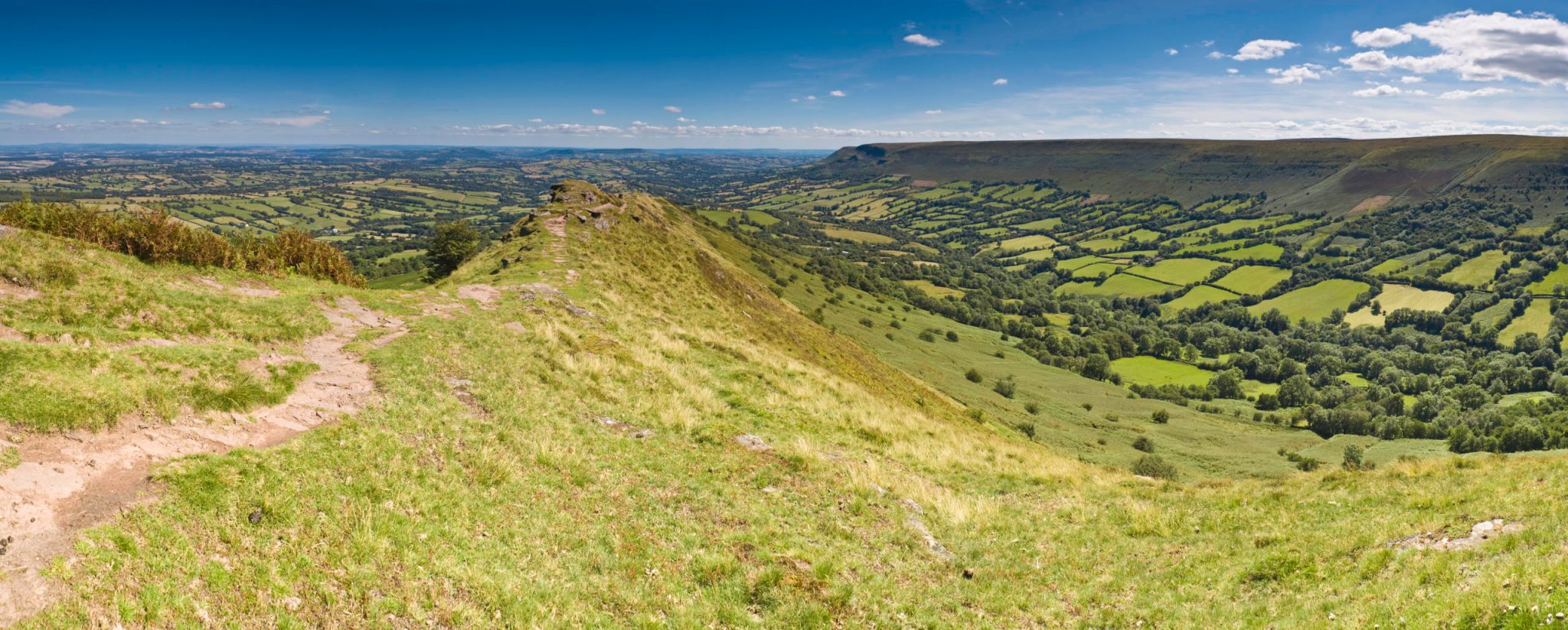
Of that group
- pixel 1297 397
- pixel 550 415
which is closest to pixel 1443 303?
pixel 1297 397

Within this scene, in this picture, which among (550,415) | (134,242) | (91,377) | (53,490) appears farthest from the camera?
(134,242)

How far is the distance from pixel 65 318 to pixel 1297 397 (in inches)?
5542

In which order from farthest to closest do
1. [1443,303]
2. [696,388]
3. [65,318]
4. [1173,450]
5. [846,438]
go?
[1443,303], [1173,450], [696,388], [846,438], [65,318]

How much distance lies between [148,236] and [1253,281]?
24574 cm

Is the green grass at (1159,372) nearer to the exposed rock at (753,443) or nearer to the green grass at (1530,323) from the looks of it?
the green grass at (1530,323)

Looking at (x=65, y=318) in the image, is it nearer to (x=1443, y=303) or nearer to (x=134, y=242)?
(x=134, y=242)

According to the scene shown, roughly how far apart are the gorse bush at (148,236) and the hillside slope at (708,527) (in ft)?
6.32

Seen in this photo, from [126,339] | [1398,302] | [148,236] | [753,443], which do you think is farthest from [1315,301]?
[148,236]

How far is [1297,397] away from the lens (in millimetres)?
103438

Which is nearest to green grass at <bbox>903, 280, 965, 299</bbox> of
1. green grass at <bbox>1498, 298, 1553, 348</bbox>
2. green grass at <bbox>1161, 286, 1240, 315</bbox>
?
green grass at <bbox>1161, 286, 1240, 315</bbox>

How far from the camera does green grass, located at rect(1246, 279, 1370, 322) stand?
541 ft

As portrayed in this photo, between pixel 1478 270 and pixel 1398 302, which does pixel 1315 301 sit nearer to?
pixel 1398 302

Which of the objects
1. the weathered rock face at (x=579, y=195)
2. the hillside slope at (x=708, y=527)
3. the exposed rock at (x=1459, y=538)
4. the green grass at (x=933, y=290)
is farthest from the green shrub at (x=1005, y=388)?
the green grass at (x=933, y=290)

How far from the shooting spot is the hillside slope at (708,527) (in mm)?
8672
